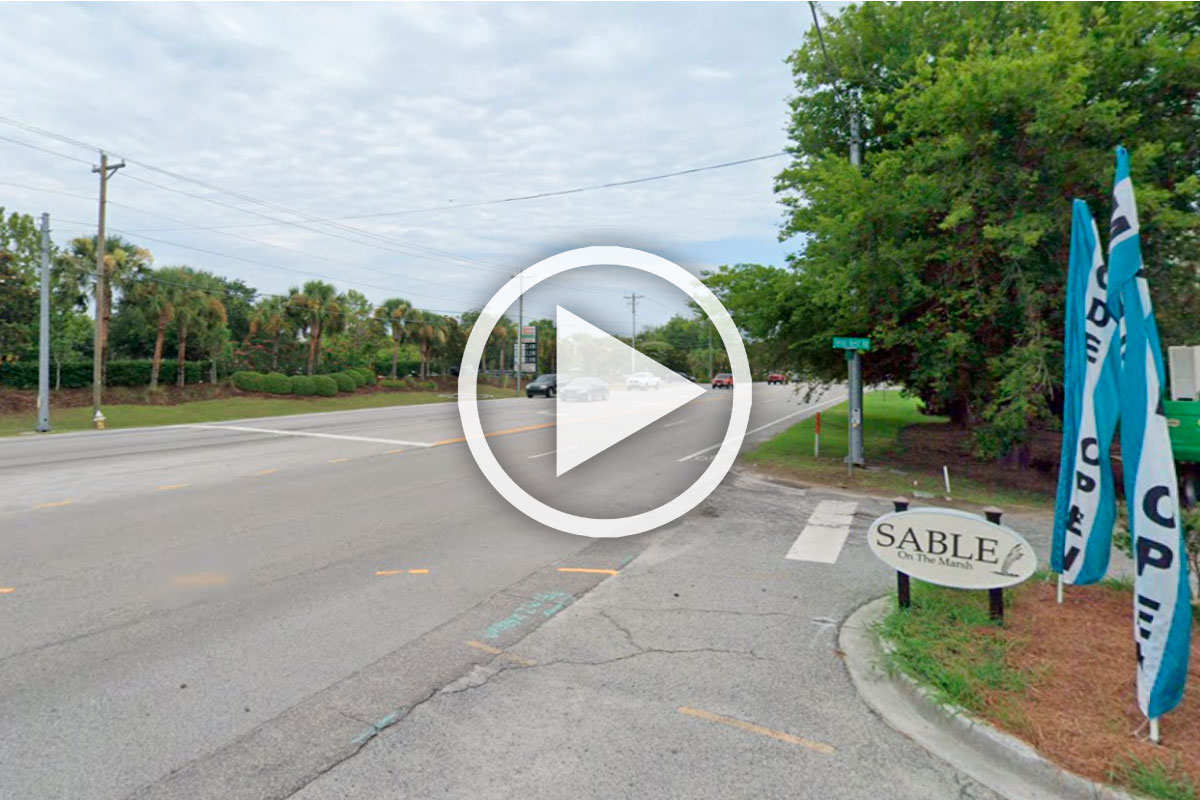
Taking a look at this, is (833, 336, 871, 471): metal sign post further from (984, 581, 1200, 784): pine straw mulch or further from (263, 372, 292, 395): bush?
(263, 372, 292, 395): bush

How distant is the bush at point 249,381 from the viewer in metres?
36.2

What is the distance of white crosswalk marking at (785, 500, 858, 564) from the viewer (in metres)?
7.25

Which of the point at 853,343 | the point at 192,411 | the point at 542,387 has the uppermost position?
the point at 853,343

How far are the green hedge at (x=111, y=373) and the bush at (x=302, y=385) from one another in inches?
178

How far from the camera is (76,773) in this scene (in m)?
3.18

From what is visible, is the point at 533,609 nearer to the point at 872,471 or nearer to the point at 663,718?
the point at 663,718

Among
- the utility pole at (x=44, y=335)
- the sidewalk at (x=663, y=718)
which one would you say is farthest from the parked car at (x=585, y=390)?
the sidewalk at (x=663, y=718)

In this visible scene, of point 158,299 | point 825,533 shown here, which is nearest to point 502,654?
point 825,533

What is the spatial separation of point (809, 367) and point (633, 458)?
16.1 ft

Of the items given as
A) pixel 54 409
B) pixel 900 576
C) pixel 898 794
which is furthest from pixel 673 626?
pixel 54 409

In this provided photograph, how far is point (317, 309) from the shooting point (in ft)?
127

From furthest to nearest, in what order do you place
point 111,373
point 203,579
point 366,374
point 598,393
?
1. point 366,374
2. point 111,373
3. point 598,393
4. point 203,579

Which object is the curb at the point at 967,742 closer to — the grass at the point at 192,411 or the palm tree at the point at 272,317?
the grass at the point at 192,411

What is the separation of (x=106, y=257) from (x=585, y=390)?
2179 centimetres
